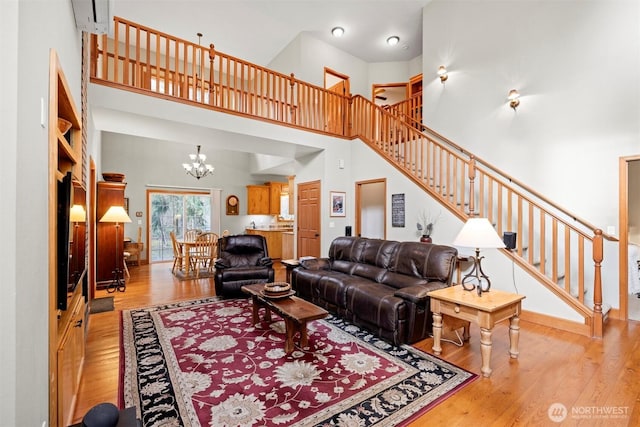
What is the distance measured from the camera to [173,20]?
21.4 feet

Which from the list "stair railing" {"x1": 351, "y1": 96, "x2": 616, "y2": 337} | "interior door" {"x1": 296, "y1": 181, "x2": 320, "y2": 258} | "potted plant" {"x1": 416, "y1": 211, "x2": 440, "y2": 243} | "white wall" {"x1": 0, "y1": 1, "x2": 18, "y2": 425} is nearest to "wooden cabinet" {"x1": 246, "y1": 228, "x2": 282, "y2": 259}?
"interior door" {"x1": 296, "y1": 181, "x2": 320, "y2": 258}

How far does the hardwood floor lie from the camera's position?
1968 mm

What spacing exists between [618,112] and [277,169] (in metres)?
6.99

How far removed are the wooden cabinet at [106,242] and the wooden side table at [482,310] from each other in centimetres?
529

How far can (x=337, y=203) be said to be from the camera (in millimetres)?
6297

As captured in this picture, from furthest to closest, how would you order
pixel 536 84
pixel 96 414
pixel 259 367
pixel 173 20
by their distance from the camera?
pixel 173 20 → pixel 536 84 → pixel 259 367 → pixel 96 414

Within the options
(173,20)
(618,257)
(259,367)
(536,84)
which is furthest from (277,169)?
(618,257)

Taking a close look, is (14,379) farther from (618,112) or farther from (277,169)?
(277,169)

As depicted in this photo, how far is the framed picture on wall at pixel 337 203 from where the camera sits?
624 cm

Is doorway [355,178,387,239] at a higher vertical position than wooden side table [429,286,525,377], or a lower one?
higher

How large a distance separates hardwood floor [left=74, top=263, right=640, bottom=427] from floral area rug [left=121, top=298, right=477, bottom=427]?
0.13 meters

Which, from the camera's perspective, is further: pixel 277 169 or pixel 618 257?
pixel 277 169

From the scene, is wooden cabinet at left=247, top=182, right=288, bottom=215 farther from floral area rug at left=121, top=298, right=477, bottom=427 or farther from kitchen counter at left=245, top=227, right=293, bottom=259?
floral area rug at left=121, top=298, right=477, bottom=427

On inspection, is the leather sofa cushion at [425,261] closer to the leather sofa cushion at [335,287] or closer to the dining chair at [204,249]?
the leather sofa cushion at [335,287]
